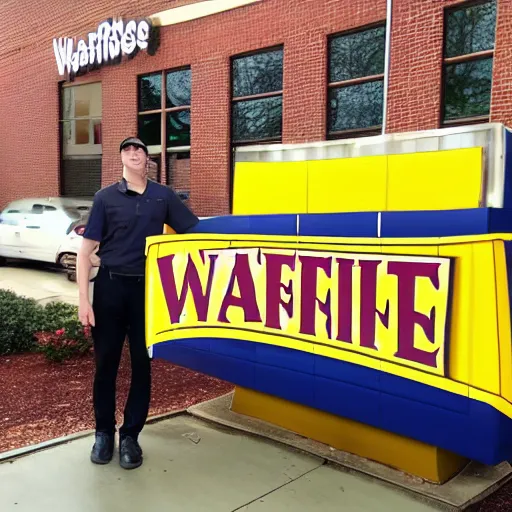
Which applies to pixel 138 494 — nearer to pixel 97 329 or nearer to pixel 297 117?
pixel 97 329

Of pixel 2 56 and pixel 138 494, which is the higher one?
Result: pixel 2 56

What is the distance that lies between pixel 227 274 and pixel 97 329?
0.87 meters

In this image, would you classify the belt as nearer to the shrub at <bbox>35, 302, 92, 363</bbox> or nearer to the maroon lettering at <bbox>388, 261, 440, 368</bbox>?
the maroon lettering at <bbox>388, 261, 440, 368</bbox>

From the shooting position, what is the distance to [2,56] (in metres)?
19.7

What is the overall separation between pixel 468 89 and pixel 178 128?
24.2 feet

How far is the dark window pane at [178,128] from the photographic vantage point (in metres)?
14.4

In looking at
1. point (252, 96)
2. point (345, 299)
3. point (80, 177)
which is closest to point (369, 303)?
point (345, 299)

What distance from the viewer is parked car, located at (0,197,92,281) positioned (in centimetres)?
1139

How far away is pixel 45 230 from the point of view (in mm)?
11805

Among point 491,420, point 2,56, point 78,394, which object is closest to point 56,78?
point 2,56

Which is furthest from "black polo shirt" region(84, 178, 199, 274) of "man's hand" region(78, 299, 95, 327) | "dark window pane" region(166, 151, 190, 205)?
"dark window pane" region(166, 151, 190, 205)

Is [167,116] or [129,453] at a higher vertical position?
[167,116]

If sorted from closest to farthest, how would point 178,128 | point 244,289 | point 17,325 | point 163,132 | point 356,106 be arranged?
point 244,289 < point 17,325 < point 356,106 < point 178,128 < point 163,132

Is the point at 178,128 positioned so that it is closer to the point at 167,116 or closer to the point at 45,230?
the point at 167,116
